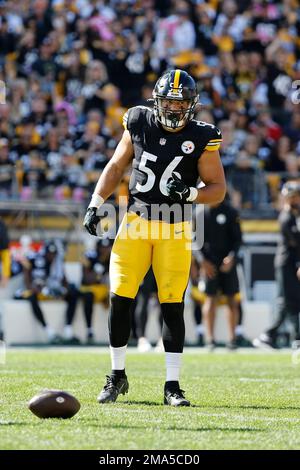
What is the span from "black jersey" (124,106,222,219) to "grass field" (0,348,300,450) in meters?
1.16

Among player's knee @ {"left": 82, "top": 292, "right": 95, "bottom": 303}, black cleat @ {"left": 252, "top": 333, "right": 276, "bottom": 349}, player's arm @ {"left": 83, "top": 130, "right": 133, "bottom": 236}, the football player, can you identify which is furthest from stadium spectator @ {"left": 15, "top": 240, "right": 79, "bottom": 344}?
the football player

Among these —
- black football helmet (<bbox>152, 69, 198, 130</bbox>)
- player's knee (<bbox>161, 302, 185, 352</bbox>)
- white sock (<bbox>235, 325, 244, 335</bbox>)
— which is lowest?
white sock (<bbox>235, 325, 244, 335</bbox>)

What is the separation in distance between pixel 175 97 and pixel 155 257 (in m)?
0.91

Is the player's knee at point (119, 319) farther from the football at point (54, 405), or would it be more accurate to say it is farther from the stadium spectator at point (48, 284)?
the stadium spectator at point (48, 284)

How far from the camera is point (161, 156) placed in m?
5.60

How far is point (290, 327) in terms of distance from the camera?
41.3 ft

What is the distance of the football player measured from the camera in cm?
552

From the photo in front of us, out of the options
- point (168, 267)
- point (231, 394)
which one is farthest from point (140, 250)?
point (231, 394)

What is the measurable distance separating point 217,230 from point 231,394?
4.79 metres

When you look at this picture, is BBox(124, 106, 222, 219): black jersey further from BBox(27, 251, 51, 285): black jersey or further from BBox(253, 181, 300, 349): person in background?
BBox(27, 251, 51, 285): black jersey

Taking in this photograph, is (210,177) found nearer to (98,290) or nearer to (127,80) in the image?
(98,290)

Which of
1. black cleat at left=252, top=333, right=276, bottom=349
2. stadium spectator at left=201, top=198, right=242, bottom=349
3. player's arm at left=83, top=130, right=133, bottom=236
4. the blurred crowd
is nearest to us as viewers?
player's arm at left=83, top=130, right=133, bottom=236

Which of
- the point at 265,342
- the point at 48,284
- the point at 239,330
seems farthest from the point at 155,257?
the point at 48,284

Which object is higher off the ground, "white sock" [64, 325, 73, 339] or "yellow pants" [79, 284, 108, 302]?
"yellow pants" [79, 284, 108, 302]
